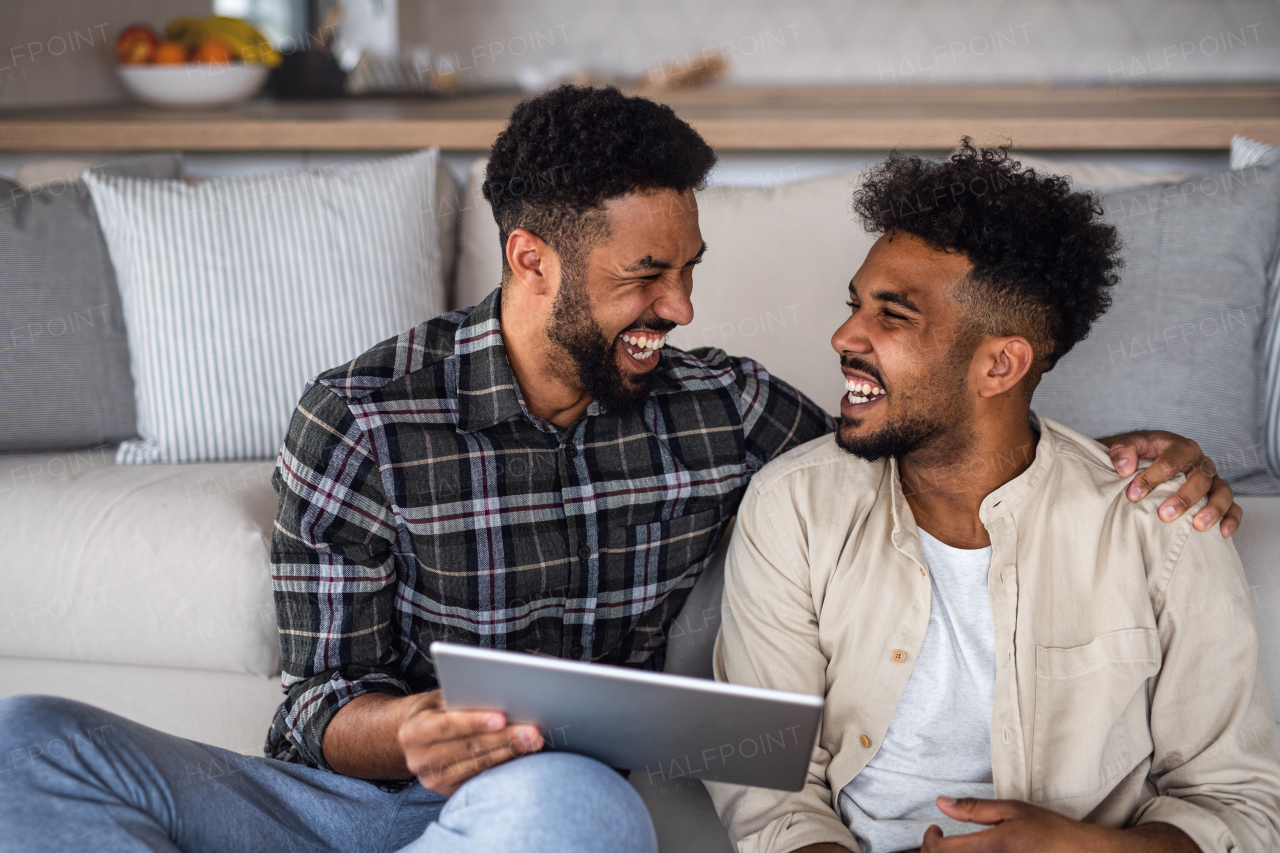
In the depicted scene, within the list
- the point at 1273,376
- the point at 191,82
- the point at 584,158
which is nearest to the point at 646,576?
the point at 584,158

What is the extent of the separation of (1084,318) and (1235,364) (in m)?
0.60

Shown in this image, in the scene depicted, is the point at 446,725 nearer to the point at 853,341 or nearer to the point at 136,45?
the point at 853,341

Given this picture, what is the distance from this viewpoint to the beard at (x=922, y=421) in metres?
1.17

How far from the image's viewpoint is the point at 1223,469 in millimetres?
1642

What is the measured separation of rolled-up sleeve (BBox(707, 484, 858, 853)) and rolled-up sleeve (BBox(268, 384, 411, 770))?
1.26 ft

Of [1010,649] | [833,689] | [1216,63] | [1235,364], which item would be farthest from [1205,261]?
[1216,63]

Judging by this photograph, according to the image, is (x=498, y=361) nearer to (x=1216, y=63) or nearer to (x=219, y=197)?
(x=219, y=197)

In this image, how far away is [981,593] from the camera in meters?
1.15

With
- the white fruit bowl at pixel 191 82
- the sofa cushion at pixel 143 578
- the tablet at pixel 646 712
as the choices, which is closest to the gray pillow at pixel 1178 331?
the tablet at pixel 646 712

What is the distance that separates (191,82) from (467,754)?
81.0 inches

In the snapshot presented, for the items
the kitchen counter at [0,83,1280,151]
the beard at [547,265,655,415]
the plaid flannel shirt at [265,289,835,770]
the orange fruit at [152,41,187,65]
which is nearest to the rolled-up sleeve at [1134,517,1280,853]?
the plaid flannel shirt at [265,289,835,770]

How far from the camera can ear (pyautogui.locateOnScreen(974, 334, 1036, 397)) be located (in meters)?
1.17

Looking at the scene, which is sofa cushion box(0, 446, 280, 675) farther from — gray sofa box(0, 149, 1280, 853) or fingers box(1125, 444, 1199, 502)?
fingers box(1125, 444, 1199, 502)

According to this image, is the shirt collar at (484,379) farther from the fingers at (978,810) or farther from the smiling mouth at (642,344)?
the fingers at (978,810)
